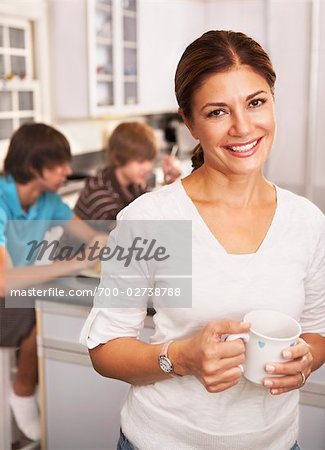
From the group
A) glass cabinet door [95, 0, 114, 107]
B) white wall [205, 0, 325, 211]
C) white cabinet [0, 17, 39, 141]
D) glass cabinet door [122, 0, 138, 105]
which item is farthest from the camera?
glass cabinet door [122, 0, 138, 105]

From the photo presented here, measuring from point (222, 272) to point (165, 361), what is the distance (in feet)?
0.53

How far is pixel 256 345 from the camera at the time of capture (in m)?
0.84

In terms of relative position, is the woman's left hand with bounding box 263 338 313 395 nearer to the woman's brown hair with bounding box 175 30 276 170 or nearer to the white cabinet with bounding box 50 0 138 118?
the woman's brown hair with bounding box 175 30 276 170

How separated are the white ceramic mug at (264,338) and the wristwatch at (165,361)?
0.34 feet

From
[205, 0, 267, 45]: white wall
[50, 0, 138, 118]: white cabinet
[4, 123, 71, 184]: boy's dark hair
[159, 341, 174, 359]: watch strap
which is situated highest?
[205, 0, 267, 45]: white wall

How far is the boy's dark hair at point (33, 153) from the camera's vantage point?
78.6 inches

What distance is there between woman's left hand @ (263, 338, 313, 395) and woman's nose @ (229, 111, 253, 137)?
322mm

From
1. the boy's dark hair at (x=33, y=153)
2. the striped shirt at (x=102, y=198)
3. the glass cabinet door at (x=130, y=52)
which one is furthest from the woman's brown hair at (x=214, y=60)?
the glass cabinet door at (x=130, y=52)

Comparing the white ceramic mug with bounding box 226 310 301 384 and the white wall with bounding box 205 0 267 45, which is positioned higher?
the white wall with bounding box 205 0 267 45

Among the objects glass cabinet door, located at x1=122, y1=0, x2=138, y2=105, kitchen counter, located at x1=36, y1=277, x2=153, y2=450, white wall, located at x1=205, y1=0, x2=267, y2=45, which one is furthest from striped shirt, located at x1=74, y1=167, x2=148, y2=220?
white wall, located at x1=205, y1=0, x2=267, y2=45

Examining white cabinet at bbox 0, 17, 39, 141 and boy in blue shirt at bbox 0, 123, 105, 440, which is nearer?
boy in blue shirt at bbox 0, 123, 105, 440

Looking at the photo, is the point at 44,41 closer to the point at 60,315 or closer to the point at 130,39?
the point at 130,39

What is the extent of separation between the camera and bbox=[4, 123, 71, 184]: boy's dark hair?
2.00 meters

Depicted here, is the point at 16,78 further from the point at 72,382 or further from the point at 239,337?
the point at 239,337
